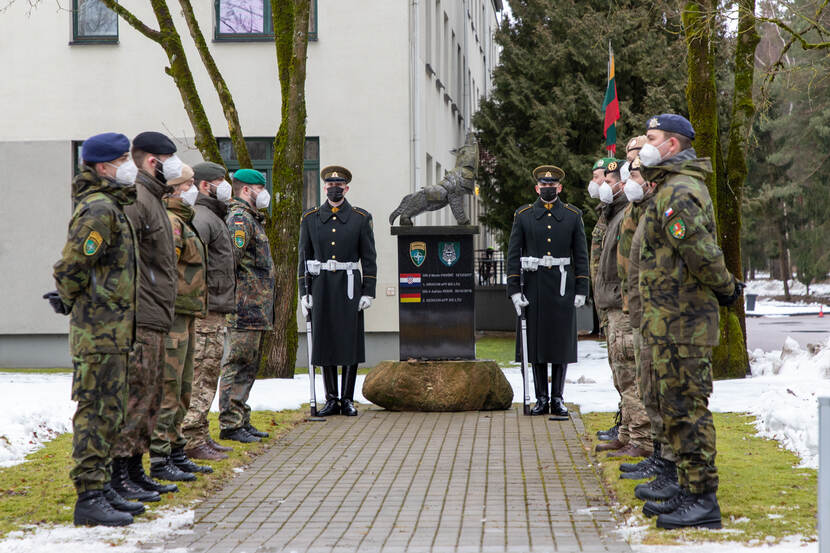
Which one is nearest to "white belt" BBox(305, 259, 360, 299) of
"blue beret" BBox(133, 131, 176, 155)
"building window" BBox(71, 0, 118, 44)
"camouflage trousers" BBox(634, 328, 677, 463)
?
"blue beret" BBox(133, 131, 176, 155)

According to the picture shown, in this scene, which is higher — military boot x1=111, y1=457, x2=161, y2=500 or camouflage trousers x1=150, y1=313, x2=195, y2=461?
camouflage trousers x1=150, y1=313, x2=195, y2=461

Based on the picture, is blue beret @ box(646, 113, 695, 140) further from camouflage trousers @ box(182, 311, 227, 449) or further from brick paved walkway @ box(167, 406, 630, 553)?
camouflage trousers @ box(182, 311, 227, 449)

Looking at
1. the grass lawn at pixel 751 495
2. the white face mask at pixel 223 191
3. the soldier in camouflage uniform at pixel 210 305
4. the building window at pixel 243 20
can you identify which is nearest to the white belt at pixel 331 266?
the soldier in camouflage uniform at pixel 210 305

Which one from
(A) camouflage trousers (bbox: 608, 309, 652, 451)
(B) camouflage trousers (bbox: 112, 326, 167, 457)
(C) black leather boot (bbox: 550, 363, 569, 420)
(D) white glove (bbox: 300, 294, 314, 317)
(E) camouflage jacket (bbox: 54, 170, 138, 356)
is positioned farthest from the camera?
(D) white glove (bbox: 300, 294, 314, 317)

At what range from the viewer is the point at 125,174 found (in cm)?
623

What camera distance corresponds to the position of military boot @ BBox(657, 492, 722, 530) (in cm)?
579

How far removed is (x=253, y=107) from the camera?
19.1 metres

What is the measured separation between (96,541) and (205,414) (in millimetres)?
2829

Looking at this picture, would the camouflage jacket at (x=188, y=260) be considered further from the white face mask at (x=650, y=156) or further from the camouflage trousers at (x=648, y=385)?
the white face mask at (x=650, y=156)

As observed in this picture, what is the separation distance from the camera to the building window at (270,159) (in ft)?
62.0

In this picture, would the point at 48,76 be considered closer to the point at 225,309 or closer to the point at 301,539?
the point at 225,309

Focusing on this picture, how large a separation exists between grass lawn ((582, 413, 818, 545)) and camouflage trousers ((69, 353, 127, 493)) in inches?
116

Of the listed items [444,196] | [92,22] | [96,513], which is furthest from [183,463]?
[92,22]

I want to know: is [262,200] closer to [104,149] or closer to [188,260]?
[188,260]
